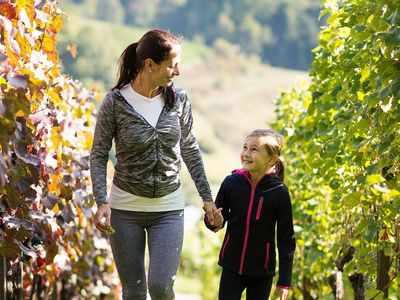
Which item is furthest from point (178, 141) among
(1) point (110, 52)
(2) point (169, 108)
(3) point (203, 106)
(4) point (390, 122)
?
(3) point (203, 106)

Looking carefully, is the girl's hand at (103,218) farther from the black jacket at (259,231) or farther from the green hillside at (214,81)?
the green hillside at (214,81)

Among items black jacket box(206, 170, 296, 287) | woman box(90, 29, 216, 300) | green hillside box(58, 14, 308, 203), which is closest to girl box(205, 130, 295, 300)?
black jacket box(206, 170, 296, 287)

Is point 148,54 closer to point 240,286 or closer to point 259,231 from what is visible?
point 259,231

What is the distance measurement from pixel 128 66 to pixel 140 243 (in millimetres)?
769

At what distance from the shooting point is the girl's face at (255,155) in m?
3.99

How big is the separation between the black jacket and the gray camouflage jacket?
1.11ft

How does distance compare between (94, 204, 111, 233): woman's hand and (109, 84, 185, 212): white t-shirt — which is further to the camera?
(109, 84, 185, 212): white t-shirt

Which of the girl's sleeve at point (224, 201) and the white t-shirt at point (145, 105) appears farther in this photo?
the girl's sleeve at point (224, 201)

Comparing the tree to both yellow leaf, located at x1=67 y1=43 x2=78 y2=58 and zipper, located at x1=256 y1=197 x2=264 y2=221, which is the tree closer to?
zipper, located at x1=256 y1=197 x2=264 y2=221

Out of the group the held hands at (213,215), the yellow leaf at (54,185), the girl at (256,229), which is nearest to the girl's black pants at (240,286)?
the girl at (256,229)

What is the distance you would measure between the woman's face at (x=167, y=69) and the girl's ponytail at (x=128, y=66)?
16 cm

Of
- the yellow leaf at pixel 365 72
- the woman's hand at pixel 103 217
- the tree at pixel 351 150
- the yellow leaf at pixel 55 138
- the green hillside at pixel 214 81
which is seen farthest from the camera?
the green hillside at pixel 214 81

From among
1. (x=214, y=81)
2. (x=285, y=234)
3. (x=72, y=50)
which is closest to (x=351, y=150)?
(x=285, y=234)

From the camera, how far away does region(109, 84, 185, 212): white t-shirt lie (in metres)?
3.75
